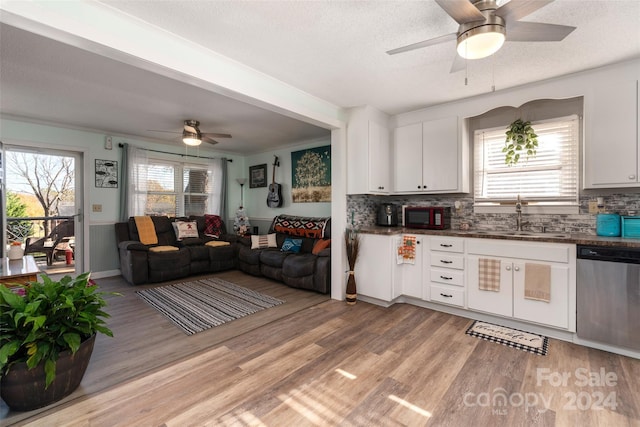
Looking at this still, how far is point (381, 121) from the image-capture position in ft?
12.1

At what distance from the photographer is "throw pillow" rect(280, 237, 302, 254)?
4.52 meters

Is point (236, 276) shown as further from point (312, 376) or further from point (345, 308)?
point (312, 376)

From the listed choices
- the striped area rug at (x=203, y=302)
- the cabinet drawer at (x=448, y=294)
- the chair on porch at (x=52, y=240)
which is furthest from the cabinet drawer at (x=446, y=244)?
the chair on porch at (x=52, y=240)

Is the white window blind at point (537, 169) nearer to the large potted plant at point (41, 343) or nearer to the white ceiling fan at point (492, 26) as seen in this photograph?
the white ceiling fan at point (492, 26)

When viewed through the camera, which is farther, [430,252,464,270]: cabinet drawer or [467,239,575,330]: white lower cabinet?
[430,252,464,270]: cabinet drawer

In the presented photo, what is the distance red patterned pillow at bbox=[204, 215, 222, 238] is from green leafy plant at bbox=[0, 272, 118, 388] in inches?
147

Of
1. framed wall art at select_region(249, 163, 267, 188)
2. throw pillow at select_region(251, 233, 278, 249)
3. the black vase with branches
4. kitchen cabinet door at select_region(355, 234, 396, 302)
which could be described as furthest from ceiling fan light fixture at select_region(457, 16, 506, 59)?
framed wall art at select_region(249, 163, 267, 188)

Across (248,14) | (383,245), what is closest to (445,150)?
(383,245)

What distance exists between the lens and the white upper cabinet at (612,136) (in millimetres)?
2387

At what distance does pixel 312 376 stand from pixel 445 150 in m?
2.78

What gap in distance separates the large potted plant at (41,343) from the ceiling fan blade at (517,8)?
289cm

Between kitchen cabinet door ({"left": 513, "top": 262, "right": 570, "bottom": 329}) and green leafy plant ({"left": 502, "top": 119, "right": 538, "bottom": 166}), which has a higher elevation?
green leafy plant ({"left": 502, "top": 119, "right": 538, "bottom": 166})

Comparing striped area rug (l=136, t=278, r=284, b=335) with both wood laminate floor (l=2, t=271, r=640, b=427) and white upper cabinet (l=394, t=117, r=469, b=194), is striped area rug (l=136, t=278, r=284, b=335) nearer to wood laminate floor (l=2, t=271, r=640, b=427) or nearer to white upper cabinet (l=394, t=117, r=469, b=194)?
wood laminate floor (l=2, t=271, r=640, b=427)

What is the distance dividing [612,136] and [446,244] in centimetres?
165
